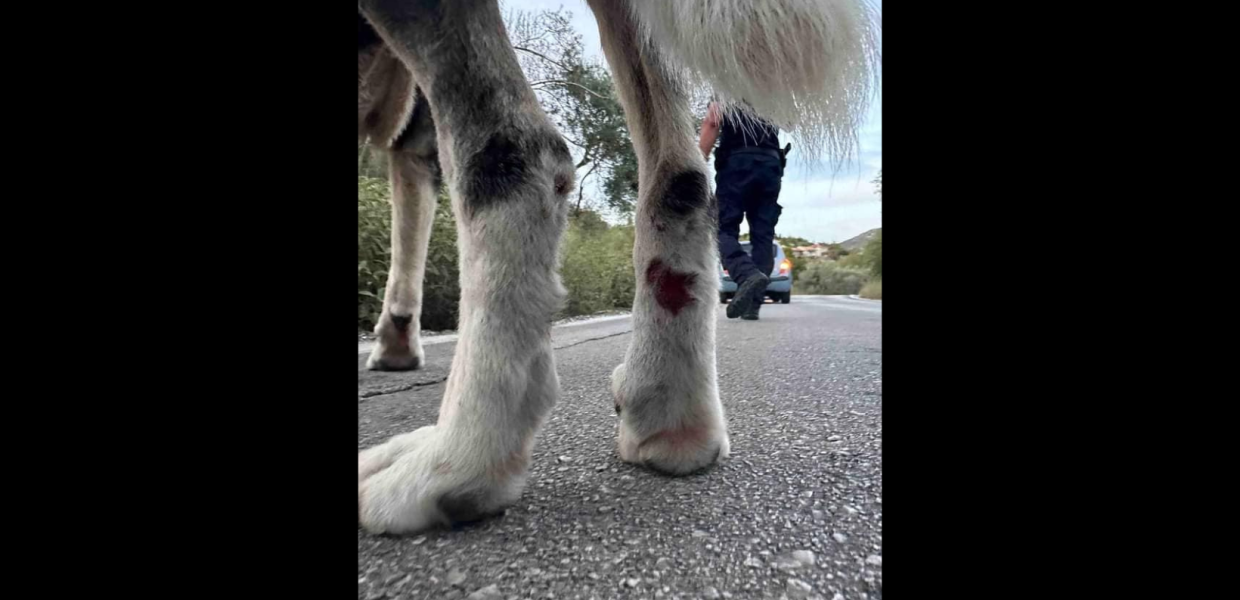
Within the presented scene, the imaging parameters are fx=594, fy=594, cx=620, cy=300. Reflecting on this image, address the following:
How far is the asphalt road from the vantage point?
0.60m

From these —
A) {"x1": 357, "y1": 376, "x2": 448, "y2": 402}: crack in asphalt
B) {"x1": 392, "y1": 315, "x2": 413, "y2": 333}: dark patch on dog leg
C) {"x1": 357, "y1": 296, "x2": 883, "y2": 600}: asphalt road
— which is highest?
{"x1": 392, "y1": 315, "x2": 413, "y2": 333}: dark patch on dog leg

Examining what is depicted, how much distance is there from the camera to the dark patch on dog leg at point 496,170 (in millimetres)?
842

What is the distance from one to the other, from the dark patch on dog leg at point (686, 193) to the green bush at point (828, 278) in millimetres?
224

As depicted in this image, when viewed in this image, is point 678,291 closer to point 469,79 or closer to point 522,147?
point 522,147

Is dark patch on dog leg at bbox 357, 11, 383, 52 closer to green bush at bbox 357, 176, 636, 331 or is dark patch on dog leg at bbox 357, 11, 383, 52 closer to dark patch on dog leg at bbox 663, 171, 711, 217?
green bush at bbox 357, 176, 636, 331

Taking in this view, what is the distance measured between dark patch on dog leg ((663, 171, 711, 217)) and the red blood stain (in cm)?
11

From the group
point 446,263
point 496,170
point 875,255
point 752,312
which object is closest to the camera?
point 875,255

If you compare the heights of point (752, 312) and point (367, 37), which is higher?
point (367, 37)

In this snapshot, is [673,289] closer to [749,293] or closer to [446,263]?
[446,263]

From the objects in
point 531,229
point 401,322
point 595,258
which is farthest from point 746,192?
point 531,229

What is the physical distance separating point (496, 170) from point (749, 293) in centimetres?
260

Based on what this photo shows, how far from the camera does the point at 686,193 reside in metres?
1.07

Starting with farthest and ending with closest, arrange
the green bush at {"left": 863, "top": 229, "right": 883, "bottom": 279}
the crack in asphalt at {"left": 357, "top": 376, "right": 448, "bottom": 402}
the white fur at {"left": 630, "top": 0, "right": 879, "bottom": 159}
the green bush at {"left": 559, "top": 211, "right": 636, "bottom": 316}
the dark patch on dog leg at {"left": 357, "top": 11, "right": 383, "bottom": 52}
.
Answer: the crack in asphalt at {"left": 357, "top": 376, "right": 448, "bottom": 402} → the dark patch on dog leg at {"left": 357, "top": 11, "right": 383, "bottom": 52} → the green bush at {"left": 559, "top": 211, "right": 636, "bottom": 316} → the white fur at {"left": 630, "top": 0, "right": 879, "bottom": 159} → the green bush at {"left": 863, "top": 229, "right": 883, "bottom": 279}

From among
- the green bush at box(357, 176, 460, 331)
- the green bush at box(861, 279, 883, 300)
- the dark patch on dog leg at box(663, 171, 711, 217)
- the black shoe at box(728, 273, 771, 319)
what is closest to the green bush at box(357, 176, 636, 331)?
the green bush at box(357, 176, 460, 331)
